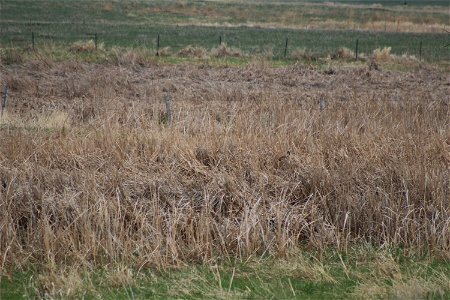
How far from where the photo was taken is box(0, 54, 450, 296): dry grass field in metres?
8.52

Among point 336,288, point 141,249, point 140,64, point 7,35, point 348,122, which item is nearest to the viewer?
point 336,288

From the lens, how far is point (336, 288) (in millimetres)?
7777

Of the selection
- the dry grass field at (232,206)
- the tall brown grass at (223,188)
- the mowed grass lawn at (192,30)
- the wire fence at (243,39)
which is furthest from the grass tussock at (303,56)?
the tall brown grass at (223,188)

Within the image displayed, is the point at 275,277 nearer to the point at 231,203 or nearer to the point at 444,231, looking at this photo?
the point at 231,203

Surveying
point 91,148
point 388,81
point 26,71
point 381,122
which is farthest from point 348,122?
point 26,71

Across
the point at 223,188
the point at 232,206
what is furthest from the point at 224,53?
the point at 232,206

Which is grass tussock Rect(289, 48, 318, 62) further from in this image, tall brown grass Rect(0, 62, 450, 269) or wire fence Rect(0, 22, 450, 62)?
tall brown grass Rect(0, 62, 450, 269)

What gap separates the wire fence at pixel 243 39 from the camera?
37562 mm

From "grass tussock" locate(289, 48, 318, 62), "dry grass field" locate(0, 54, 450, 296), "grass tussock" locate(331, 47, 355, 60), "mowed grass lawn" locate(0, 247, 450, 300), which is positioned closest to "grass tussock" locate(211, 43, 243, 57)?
"grass tussock" locate(289, 48, 318, 62)

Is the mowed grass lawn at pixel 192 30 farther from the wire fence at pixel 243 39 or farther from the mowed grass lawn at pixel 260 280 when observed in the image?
the mowed grass lawn at pixel 260 280

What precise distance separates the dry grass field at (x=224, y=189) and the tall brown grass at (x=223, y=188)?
1.0 inches

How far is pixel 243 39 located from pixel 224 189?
37.4 m

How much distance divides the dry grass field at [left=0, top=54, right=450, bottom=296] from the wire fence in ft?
72.5

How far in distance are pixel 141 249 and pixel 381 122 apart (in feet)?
22.5
